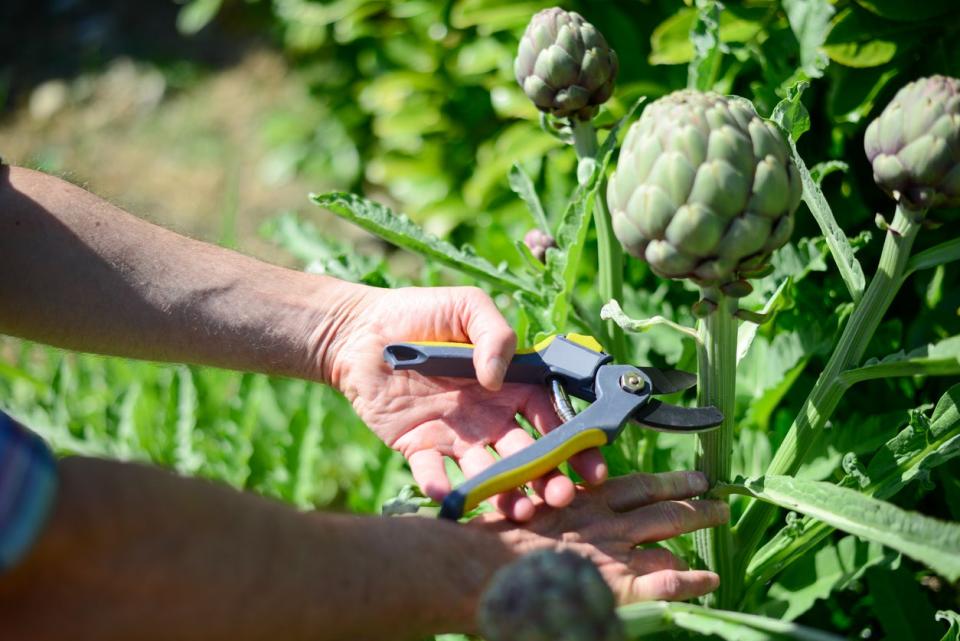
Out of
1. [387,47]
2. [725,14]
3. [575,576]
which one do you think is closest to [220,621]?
[575,576]

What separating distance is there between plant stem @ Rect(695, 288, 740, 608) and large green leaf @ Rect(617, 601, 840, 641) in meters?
0.18

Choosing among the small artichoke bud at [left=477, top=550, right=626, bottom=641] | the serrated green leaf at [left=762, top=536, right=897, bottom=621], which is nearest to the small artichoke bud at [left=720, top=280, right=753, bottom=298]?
the small artichoke bud at [left=477, top=550, right=626, bottom=641]

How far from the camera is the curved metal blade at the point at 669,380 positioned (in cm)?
98

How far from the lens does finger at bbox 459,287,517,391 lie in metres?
0.96

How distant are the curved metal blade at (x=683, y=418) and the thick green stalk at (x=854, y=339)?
0.10 m

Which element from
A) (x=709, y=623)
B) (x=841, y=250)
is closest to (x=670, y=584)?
(x=709, y=623)

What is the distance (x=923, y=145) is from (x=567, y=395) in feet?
1.27

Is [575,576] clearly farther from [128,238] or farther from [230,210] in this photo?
[230,210]

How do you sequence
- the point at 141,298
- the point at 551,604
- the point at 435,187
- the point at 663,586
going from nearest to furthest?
the point at 551,604 < the point at 663,586 < the point at 141,298 < the point at 435,187

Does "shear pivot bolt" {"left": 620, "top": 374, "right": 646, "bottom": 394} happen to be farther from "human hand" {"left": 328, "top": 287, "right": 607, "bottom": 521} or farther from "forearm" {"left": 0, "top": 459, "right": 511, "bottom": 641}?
"forearm" {"left": 0, "top": 459, "right": 511, "bottom": 641}

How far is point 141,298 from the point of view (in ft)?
3.88

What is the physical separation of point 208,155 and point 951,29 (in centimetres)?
235

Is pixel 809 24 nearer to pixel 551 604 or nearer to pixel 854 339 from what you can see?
pixel 854 339

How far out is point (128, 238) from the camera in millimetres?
1212
